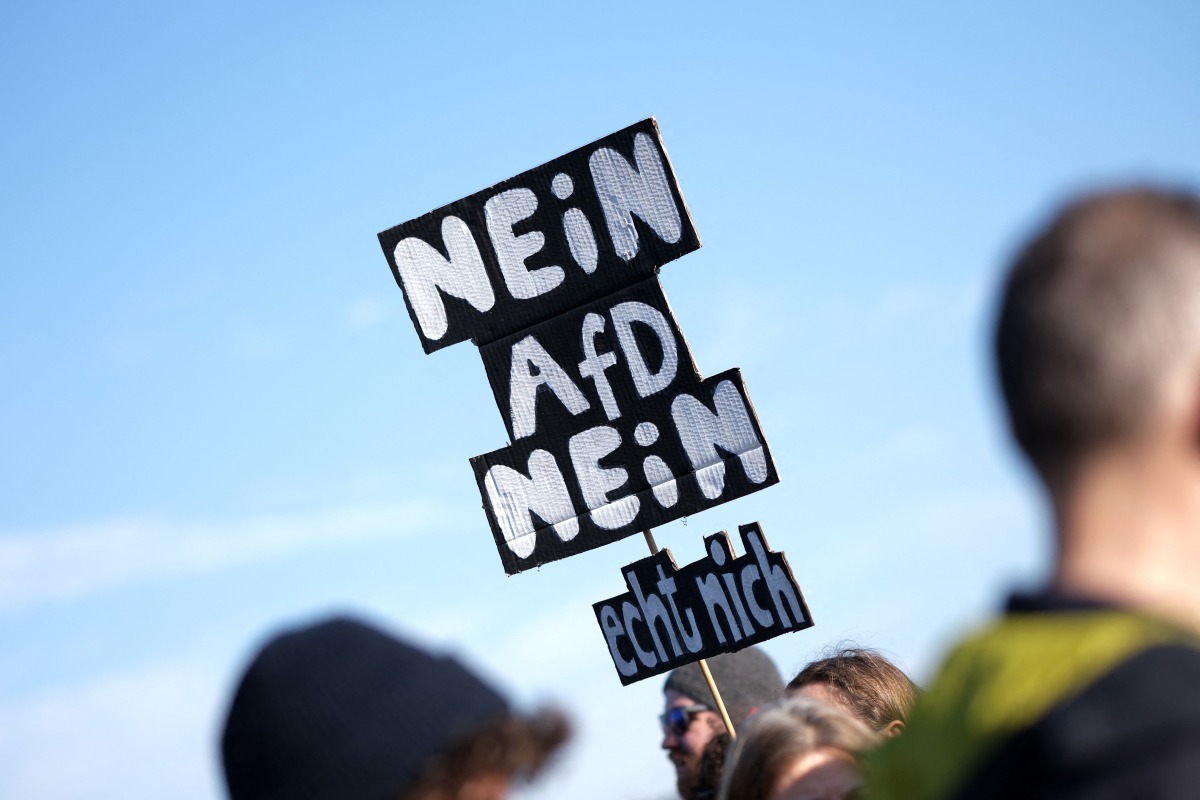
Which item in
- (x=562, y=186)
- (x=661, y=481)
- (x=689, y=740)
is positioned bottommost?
(x=689, y=740)

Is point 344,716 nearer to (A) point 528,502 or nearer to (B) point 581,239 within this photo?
(A) point 528,502

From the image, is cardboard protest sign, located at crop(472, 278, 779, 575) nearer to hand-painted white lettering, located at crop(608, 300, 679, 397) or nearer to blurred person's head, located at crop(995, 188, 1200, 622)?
hand-painted white lettering, located at crop(608, 300, 679, 397)

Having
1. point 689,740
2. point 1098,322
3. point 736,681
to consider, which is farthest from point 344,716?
point 736,681

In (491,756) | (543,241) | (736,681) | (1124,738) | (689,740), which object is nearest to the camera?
(1124,738)

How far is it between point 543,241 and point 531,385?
55 cm

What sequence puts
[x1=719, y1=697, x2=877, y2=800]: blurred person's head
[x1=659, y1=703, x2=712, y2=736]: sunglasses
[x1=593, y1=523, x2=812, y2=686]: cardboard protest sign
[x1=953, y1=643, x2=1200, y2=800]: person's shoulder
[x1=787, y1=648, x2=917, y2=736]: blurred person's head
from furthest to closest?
1. [x1=659, y1=703, x2=712, y2=736]: sunglasses
2. [x1=593, y1=523, x2=812, y2=686]: cardboard protest sign
3. [x1=787, y1=648, x2=917, y2=736]: blurred person's head
4. [x1=719, y1=697, x2=877, y2=800]: blurred person's head
5. [x1=953, y1=643, x2=1200, y2=800]: person's shoulder

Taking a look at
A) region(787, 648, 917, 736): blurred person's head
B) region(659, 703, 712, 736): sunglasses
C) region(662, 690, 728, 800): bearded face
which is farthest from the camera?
region(659, 703, 712, 736): sunglasses

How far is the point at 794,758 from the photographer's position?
9.96ft

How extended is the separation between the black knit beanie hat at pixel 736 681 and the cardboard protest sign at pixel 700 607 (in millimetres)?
1000

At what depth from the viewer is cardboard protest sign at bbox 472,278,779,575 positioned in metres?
5.00

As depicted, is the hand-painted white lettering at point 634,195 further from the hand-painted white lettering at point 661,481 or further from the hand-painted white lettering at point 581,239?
the hand-painted white lettering at point 661,481

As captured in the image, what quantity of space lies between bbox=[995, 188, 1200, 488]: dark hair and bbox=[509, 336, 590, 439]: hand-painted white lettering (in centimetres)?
376

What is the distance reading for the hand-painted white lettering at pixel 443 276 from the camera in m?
5.26

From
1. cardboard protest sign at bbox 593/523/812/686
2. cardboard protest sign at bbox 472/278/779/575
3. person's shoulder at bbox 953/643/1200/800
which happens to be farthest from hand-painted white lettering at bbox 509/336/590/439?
person's shoulder at bbox 953/643/1200/800
